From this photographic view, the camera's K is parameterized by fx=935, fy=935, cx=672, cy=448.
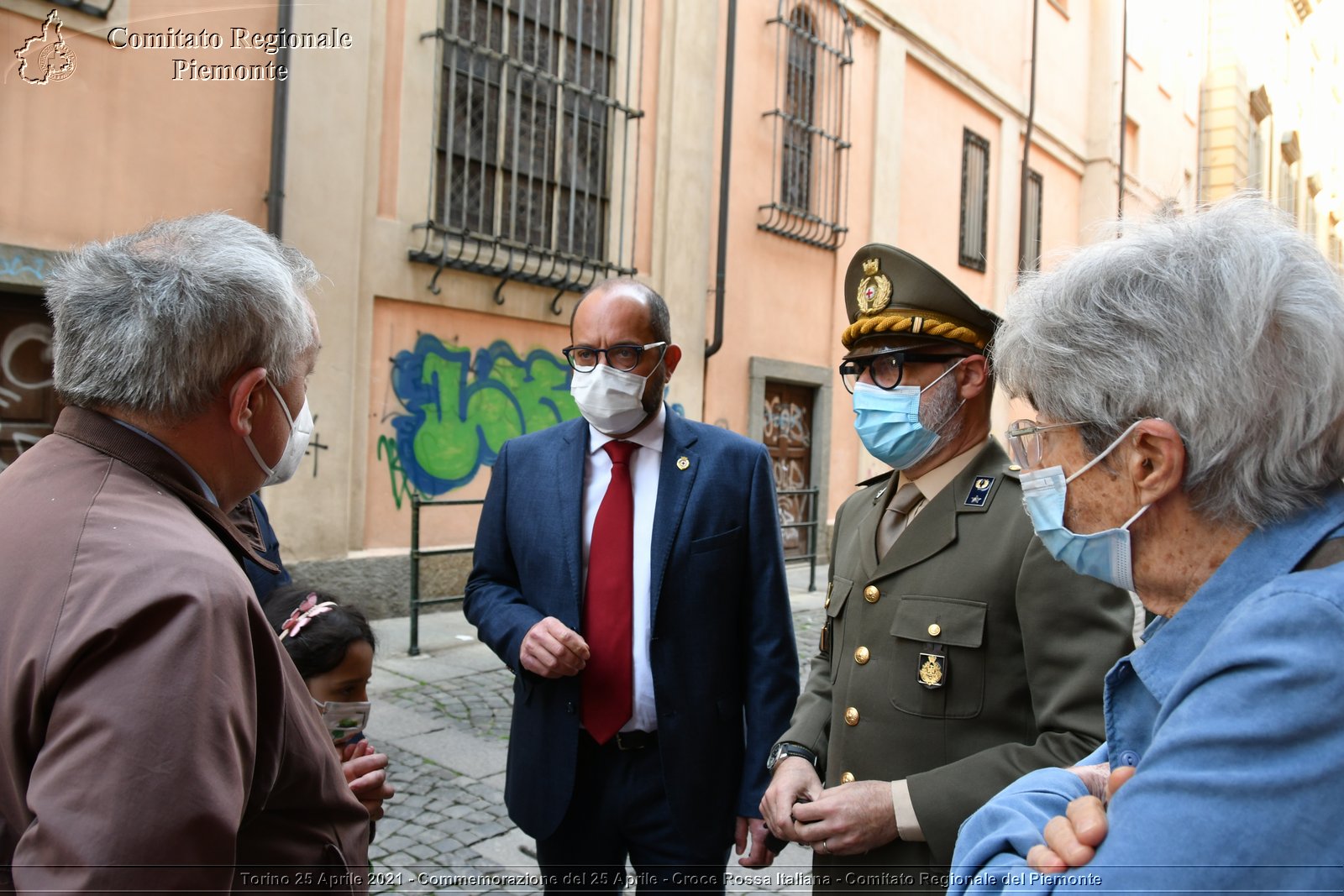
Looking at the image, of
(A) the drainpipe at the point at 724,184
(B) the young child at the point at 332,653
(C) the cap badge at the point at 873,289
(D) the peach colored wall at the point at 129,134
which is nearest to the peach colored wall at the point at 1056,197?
(A) the drainpipe at the point at 724,184

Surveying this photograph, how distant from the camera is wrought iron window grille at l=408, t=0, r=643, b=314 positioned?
7.31 metres

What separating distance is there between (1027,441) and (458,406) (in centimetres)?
656

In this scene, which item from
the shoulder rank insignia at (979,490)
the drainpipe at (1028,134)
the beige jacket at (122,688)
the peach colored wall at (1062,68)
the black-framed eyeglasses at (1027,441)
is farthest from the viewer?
the peach colored wall at (1062,68)

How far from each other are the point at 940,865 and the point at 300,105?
6.35 meters

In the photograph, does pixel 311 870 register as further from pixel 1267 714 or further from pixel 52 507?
pixel 1267 714

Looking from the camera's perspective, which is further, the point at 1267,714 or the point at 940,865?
the point at 940,865

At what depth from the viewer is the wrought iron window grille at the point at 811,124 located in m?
10.3

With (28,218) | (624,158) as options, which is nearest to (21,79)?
(28,218)

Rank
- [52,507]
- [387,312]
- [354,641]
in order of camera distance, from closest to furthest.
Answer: [52,507], [354,641], [387,312]

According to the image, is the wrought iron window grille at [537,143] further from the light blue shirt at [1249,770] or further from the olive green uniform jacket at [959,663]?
the light blue shirt at [1249,770]

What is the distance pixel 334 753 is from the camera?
141 centimetres

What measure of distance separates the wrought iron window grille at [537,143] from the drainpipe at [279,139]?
1062mm

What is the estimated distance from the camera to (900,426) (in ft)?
6.72

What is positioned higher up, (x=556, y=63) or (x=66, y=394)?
(x=556, y=63)
